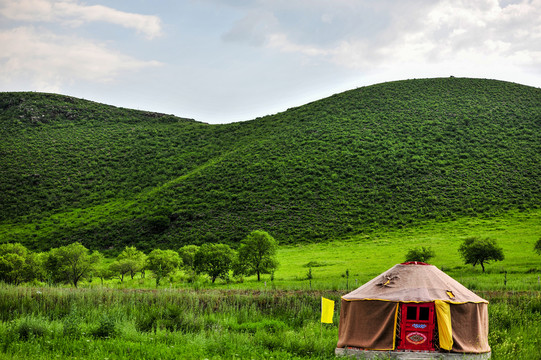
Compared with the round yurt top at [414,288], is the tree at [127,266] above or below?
below

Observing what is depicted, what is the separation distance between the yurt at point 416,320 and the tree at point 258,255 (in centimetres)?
2235

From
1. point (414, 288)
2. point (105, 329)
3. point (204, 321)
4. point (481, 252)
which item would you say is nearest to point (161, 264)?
point (204, 321)

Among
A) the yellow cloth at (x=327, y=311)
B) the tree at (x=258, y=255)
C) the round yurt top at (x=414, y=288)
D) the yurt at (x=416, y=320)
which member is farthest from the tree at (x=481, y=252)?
the yellow cloth at (x=327, y=311)

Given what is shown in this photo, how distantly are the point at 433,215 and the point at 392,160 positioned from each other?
637 inches

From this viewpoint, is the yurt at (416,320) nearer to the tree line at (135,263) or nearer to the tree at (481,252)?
the tree at (481,252)

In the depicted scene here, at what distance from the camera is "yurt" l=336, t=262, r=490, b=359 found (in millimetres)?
13359

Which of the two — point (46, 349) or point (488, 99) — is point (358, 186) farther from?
point (46, 349)

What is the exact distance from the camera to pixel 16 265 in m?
33.0

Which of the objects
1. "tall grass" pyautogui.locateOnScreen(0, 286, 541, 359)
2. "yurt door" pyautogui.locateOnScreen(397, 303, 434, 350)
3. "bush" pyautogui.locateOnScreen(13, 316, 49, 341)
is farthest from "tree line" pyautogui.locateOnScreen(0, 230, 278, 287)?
"yurt door" pyautogui.locateOnScreen(397, 303, 434, 350)

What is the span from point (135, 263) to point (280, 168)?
34.2 metres

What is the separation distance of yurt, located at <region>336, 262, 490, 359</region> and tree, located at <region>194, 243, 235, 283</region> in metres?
22.5

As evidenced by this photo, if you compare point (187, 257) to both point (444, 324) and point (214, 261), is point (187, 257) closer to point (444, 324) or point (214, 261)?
point (214, 261)

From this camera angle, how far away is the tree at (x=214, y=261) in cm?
3622

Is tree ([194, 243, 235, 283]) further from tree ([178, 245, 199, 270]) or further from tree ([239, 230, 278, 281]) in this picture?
tree ([178, 245, 199, 270])
